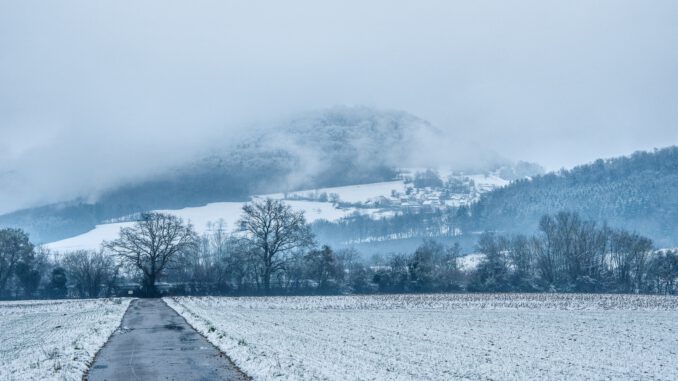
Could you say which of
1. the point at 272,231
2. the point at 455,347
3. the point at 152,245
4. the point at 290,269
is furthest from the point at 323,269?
the point at 455,347

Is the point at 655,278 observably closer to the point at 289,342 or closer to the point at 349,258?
the point at 349,258

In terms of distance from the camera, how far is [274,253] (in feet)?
303

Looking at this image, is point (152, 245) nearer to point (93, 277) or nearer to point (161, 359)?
point (93, 277)

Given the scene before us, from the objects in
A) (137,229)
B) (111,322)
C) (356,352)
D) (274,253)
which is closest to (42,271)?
(137,229)

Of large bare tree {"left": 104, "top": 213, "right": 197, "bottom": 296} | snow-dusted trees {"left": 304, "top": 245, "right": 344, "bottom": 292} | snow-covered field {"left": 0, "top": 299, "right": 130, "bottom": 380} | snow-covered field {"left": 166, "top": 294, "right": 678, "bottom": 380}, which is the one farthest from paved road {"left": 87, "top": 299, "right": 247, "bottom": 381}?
snow-dusted trees {"left": 304, "top": 245, "right": 344, "bottom": 292}

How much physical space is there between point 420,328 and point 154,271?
226 feet

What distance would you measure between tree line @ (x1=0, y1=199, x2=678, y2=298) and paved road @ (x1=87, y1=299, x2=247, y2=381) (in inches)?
2349

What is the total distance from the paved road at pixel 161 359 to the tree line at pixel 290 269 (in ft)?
196

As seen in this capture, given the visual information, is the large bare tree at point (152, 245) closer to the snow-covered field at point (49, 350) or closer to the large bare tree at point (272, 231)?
the large bare tree at point (272, 231)

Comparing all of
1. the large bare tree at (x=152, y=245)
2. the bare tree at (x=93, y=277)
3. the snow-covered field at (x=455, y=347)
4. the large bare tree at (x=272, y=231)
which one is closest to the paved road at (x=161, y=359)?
the snow-covered field at (x=455, y=347)

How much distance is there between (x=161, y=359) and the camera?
72.6 feet

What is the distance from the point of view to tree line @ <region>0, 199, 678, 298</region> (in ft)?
305

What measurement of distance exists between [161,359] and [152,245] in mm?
76228

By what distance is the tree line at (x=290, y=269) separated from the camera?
305ft
